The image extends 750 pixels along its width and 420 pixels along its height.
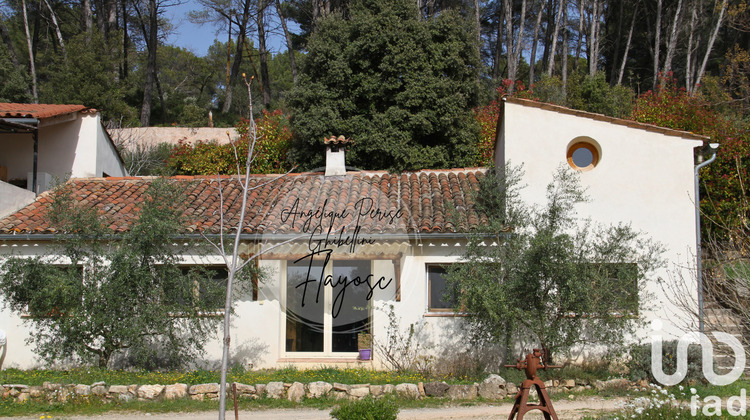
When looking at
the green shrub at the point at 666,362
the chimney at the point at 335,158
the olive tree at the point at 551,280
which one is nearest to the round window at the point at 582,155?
the olive tree at the point at 551,280

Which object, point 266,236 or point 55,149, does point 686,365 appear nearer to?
point 266,236

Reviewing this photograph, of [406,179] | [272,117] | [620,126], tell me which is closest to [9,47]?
[272,117]

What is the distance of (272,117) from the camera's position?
1190 inches

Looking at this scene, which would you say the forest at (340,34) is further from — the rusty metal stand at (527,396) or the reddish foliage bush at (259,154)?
the rusty metal stand at (527,396)

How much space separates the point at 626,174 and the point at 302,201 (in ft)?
32.1

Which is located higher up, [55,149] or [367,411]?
[55,149]

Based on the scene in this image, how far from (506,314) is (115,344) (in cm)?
976

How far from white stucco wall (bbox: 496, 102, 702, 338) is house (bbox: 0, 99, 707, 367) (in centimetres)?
3

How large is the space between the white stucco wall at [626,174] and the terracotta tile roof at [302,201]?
74.8 inches

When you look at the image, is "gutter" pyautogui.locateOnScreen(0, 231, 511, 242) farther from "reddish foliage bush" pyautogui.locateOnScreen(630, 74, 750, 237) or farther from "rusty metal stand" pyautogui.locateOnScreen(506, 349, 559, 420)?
"reddish foliage bush" pyautogui.locateOnScreen(630, 74, 750, 237)

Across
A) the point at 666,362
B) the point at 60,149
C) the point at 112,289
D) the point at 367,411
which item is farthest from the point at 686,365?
the point at 60,149

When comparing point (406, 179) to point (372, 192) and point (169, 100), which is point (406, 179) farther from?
point (169, 100)

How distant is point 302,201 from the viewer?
750 inches

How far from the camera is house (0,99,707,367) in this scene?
1652cm
